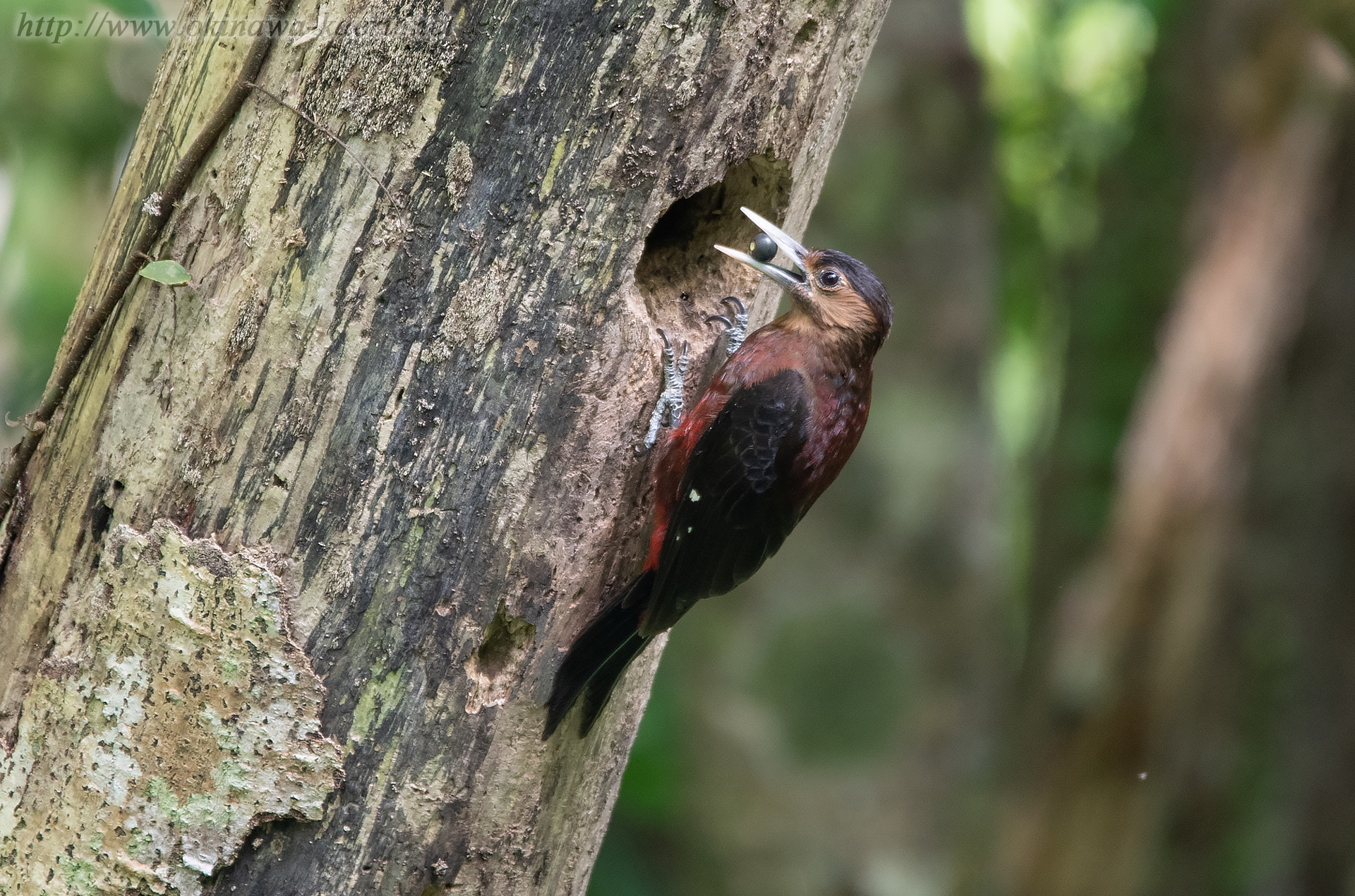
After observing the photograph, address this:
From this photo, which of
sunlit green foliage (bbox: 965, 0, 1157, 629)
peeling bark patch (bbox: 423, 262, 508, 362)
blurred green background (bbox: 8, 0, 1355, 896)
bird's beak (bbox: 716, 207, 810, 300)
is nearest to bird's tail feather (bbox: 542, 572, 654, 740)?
peeling bark patch (bbox: 423, 262, 508, 362)

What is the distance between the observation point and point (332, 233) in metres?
1.79

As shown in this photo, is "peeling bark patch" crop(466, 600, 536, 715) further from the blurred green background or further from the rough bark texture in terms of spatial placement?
the rough bark texture

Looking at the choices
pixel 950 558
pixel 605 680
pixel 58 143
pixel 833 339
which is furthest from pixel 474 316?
pixel 950 558

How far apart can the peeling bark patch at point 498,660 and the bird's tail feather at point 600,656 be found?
0.29 ft

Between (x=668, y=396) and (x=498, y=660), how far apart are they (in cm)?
61

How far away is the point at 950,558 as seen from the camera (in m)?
4.61

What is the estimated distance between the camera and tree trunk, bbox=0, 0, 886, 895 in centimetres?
179

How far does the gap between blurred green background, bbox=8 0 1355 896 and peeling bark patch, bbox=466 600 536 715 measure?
5.72 feet

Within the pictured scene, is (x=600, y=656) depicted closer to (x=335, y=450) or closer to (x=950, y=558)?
(x=335, y=450)

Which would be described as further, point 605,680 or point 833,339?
point 833,339

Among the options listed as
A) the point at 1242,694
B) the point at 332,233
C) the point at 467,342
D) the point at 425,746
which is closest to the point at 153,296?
the point at 332,233

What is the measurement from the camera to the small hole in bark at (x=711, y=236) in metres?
2.24

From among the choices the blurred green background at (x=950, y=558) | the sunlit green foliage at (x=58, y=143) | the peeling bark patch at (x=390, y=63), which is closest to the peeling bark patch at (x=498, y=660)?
the peeling bark patch at (x=390, y=63)

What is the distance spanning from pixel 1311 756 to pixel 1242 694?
0.43m
